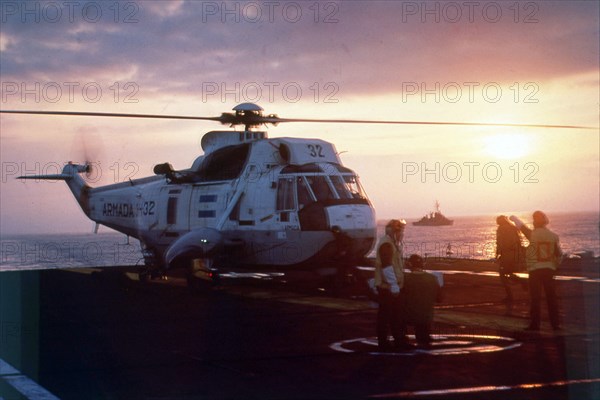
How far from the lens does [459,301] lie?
1778cm

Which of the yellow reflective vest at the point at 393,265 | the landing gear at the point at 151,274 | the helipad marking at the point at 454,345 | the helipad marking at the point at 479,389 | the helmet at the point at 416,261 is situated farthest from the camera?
the landing gear at the point at 151,274

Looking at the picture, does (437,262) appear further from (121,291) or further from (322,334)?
(322,334)

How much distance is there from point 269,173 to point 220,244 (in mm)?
2116

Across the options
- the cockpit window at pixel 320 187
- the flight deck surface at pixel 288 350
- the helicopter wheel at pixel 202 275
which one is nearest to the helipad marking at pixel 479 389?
the flight deck surface at pixel 288 350

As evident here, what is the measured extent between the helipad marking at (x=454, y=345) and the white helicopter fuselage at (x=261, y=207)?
6.64m

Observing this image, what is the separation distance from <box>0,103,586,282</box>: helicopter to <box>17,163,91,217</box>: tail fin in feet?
15.7

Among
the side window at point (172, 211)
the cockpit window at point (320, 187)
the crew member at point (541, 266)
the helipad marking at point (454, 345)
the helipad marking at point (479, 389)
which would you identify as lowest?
the helipad marking at point (479, 389)

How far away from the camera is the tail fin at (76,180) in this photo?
28422mm

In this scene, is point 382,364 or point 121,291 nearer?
point 382,364

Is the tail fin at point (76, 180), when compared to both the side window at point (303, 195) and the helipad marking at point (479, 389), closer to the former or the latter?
the side window at point (303, 195)

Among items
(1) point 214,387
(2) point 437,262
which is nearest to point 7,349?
(1) point 214,387

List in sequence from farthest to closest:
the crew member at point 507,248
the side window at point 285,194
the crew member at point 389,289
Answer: the side window at point 285,194 < the crew member at point 507,248 < the crew member at point 389,289
